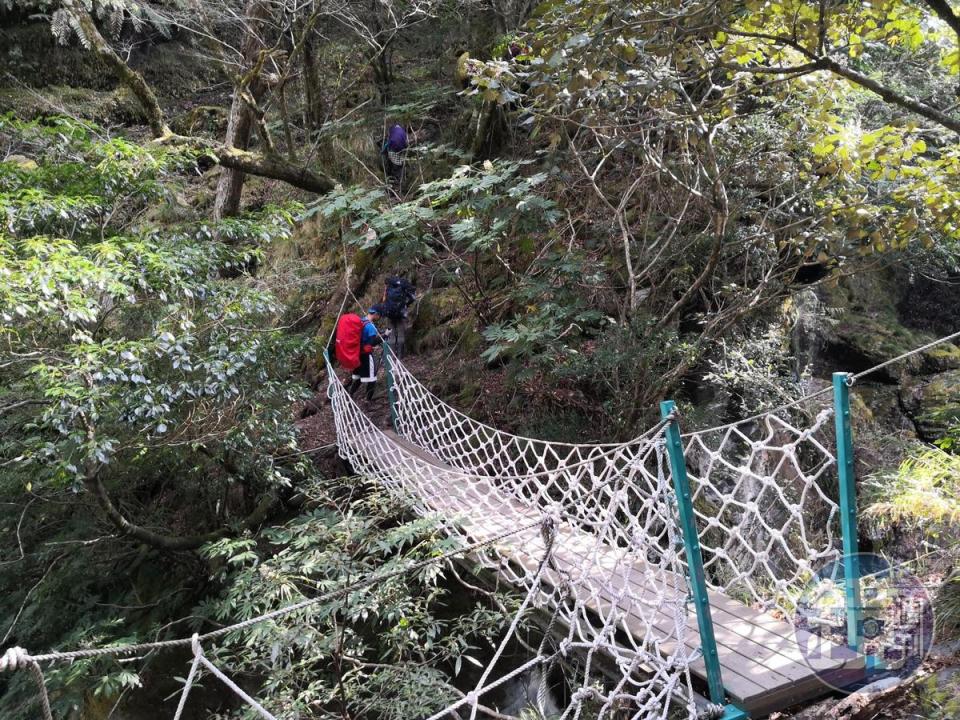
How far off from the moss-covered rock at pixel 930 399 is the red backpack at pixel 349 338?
3274mm

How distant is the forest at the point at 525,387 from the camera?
2.18m

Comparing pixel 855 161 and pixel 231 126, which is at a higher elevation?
pixel 231 126

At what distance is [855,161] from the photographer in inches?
108

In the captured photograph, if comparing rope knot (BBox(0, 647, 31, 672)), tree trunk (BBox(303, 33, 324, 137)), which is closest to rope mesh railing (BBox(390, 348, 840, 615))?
rope knot (BBox(0, 647, 31, 672))

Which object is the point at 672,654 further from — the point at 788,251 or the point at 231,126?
the point at 231,126

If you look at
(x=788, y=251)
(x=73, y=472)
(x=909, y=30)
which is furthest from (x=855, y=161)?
(x=73, y=472)

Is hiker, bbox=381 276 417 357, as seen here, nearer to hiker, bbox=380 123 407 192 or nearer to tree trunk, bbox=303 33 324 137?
hiker, bbox=380 123 407 192

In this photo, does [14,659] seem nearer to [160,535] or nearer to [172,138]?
[160,535]

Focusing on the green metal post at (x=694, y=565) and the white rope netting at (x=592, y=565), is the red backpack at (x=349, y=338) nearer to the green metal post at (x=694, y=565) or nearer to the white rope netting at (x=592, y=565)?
the white rope netting at (x=592, y=565)

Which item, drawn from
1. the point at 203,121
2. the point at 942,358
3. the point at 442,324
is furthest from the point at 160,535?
the point at 203,121

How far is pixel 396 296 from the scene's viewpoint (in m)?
5.27

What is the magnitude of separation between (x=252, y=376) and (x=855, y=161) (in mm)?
2924

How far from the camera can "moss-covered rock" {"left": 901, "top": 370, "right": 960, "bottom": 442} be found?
3799 millimetres

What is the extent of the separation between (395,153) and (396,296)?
1.45 m
